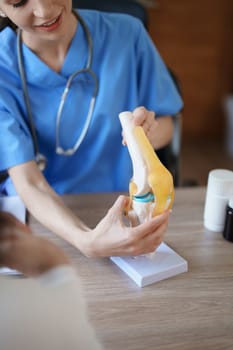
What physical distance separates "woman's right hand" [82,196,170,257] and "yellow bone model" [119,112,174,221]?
18 millimetres

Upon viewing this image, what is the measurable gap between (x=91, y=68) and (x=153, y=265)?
1.65 feet

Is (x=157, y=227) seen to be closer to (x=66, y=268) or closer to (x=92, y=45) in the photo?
(x=66, y=268)

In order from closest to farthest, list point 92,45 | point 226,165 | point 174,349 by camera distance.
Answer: point 174,349 → point 92,45 → point 226,165

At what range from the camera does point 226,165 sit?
2.54m

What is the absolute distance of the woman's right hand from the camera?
2.31 ft

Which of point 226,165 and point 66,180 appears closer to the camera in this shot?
point 66,180

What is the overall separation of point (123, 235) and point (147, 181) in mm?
Result: 98

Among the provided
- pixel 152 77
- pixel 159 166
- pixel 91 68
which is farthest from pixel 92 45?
pixel 159 166

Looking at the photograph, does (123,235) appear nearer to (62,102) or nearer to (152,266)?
(152,266)

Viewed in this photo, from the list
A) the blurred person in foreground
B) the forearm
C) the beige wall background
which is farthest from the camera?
the beige wall background

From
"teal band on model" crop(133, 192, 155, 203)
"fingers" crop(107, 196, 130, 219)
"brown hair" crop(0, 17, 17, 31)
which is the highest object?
"brown hair" crop(0, 17, 17, 31)

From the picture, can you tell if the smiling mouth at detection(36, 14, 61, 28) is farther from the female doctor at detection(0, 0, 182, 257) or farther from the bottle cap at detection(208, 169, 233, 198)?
the bottle cap at detection(208, 169, 233, 198)

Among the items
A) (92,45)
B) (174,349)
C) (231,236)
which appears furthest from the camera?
(92,45)

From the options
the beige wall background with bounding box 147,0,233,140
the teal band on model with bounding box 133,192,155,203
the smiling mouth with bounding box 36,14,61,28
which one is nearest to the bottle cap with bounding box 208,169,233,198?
the teal band on model with bounding box 133,192,155,203
